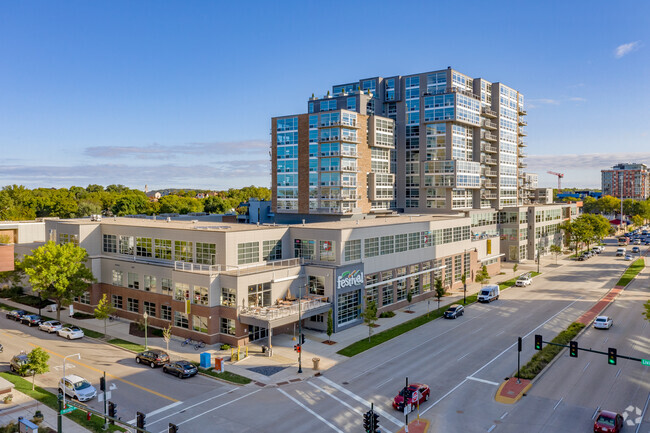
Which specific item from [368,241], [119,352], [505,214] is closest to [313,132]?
[368,241]

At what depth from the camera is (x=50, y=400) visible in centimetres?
3403

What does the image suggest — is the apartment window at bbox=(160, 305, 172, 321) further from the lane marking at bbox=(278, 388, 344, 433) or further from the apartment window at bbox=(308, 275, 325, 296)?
the lane marking at bbox=(278, 388, 344, 433)

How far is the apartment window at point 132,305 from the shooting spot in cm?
5546

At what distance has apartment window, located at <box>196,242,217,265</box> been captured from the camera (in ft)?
165

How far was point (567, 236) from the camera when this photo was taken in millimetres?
122312

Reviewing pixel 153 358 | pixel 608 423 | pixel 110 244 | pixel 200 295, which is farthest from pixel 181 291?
pixel 608 423

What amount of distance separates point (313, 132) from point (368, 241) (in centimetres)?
4038

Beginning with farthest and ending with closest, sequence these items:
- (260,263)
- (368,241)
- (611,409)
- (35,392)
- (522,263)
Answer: (522,263)
(368,241)
(260,263)
(35,392)
(611,409)

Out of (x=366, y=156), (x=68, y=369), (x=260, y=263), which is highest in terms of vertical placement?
(x=366, y=156)

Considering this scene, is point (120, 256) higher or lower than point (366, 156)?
lower

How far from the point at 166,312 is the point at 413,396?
31781mm

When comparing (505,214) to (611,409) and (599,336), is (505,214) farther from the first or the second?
(611,409)

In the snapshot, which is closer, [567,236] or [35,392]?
[35,392]

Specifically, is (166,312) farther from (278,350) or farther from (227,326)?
(278,350)
